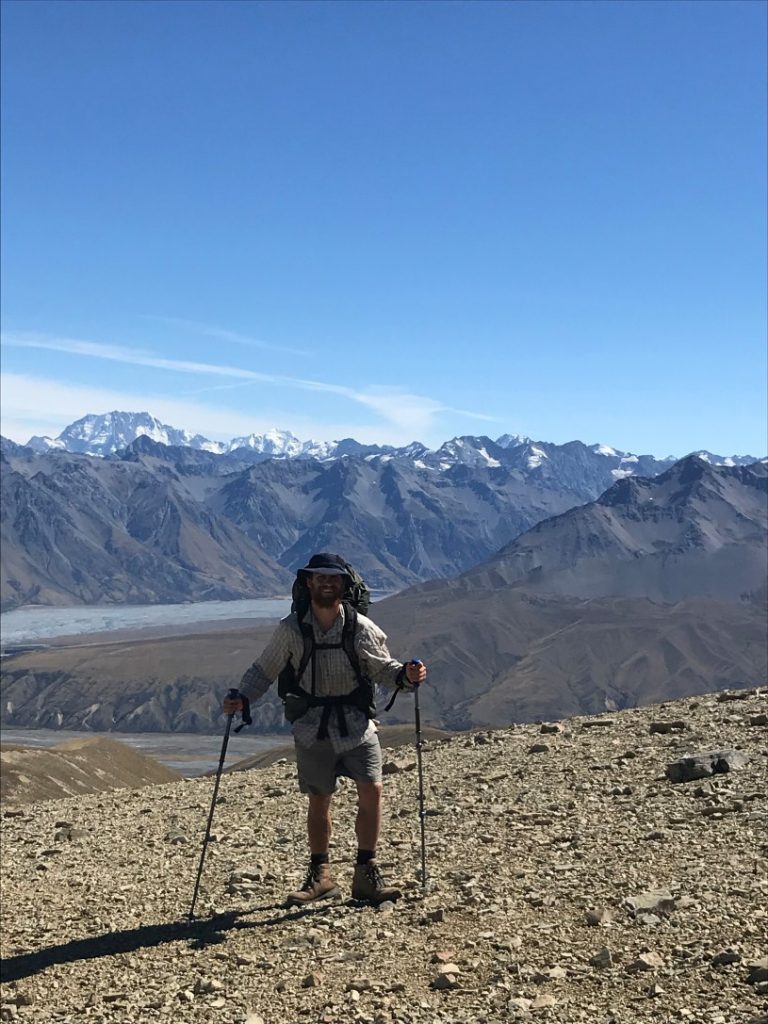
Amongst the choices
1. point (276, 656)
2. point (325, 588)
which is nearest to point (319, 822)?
point (276, 656)

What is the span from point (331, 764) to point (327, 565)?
1.86 m

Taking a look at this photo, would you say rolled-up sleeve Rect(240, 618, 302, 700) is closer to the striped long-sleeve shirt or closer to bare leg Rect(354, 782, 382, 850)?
the striped long-sleeve shirt

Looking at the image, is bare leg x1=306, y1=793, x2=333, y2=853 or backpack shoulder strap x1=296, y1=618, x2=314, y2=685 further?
bare leg x1=306, y1=793, x2=333, y2=853

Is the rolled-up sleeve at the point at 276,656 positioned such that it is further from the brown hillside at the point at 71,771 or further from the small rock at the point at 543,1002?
the brown hillside at the point at 71,771

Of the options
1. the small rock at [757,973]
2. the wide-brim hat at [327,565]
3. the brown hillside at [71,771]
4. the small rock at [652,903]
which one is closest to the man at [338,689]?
the wide-brim hat at [327,565]

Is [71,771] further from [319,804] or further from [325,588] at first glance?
[325,588]

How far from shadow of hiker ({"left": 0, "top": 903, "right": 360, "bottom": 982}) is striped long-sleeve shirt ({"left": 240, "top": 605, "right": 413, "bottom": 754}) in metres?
1.66

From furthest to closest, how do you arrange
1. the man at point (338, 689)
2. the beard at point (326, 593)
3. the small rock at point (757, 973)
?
the man at point (338, 689) < the beard at point (326, 593) < the small rock at point (757, 973)

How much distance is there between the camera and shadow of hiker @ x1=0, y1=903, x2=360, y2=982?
964 cm

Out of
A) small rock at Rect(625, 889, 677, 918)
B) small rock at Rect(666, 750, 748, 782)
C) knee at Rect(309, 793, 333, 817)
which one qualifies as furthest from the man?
small rock at Rect(666, 750, 748, 782)

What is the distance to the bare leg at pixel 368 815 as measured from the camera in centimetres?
993

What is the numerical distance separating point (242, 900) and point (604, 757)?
7.35 meters

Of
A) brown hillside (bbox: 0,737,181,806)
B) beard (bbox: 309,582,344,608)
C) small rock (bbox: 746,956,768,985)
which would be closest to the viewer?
small rock (bbox: 746,956,768,985)

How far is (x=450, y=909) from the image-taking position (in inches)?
372
